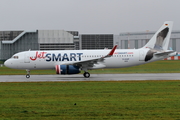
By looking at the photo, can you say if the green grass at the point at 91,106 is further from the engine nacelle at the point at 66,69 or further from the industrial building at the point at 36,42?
the industrial building at the point at 36,42

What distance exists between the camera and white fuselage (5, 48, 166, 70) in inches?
1422

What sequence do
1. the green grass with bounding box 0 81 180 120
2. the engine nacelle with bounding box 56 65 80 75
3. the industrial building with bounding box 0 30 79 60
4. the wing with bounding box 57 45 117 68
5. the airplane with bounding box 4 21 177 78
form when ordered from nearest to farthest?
the green grass with bounding box 0 81 180 120, the engine nacelle with bounding box 56 65 80 75, the wing with bounding box 57 45 117 68, the airplane with bounding box 4 21 177 78, the industrial building with bounding box 0 30 79 60

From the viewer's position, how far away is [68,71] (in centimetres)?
3362

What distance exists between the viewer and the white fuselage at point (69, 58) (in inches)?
1422

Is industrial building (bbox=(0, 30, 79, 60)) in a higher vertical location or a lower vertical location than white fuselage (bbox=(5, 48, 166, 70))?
higher

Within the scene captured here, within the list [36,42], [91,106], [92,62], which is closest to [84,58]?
[92,62]

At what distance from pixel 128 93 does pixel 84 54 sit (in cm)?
1681

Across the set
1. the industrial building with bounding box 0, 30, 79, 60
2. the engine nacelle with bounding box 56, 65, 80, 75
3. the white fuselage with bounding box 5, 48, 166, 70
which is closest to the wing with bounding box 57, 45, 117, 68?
the white fuselage with bounding box 5, 48, 166, 70

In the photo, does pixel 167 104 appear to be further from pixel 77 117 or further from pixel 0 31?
pixel 0 31

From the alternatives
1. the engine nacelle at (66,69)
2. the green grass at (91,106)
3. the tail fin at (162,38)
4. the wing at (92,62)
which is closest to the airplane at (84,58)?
the wing at (92,62)

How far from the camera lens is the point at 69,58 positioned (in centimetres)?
3609

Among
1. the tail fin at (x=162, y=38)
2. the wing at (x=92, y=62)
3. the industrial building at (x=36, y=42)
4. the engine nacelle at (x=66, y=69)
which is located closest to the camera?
the engine nacelle at (x=66, y=69)

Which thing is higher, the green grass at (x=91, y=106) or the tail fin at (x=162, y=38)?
the tail fin at (x=162, y=38)

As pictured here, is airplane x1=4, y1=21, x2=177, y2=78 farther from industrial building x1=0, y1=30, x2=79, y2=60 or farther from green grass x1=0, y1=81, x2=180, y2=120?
industrial building x1=0, y1=30, x2=79, y2=60
